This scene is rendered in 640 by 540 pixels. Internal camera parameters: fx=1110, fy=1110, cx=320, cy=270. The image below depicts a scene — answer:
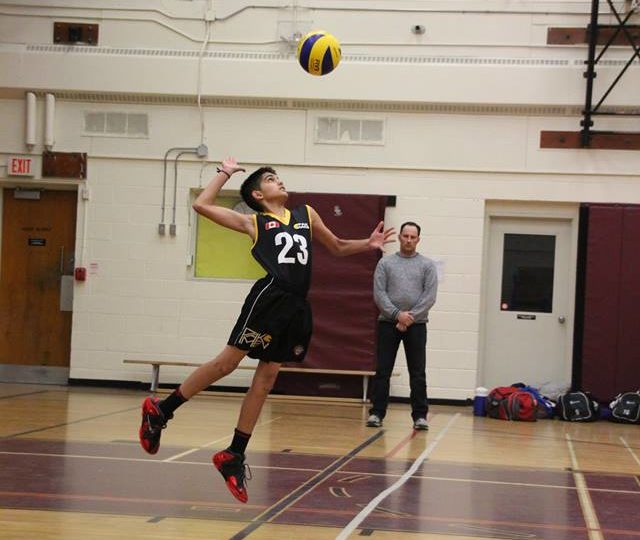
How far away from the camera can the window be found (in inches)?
537

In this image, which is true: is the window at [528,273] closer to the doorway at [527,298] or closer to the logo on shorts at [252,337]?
the doorway at [527,298]

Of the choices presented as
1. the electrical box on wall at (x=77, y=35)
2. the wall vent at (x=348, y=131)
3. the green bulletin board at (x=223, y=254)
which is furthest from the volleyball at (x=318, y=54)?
the electrical box on wall at (x=77, y=35)

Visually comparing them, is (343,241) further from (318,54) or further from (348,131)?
(348,131)

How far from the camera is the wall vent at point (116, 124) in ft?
46.0

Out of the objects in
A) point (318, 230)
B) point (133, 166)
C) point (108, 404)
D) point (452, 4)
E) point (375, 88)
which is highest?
point (452, 4)

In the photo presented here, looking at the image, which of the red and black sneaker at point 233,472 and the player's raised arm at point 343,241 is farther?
the player's raised arm at point 343,241

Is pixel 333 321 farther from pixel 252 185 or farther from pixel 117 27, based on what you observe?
pixel 252 185

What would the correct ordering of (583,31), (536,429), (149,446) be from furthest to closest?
(583,31), (536,429), (149,446)

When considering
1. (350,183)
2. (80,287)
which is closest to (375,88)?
(350,183)

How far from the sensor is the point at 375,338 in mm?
13555

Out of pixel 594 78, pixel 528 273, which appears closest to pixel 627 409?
pixel 528 273

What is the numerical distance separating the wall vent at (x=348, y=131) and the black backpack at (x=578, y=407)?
384 cm

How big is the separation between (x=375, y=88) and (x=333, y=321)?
2.89 metres

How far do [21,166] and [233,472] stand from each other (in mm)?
9307
